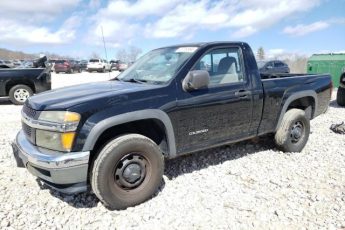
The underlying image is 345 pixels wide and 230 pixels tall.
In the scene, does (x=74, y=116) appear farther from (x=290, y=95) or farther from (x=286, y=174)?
(x=290, y=95)

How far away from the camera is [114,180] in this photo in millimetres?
3490

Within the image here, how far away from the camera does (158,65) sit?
441cm

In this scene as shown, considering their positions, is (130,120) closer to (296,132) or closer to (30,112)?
(30,112)

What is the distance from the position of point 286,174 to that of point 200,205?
1545 millimetres

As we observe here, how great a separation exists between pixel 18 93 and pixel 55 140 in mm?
8607

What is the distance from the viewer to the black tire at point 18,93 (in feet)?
35.5

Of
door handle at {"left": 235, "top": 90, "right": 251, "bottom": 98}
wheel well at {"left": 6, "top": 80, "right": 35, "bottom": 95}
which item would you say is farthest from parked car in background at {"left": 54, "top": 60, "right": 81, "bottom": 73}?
door handle at {"left": 235, "top": 90, "right": 251, "bottom": 98}

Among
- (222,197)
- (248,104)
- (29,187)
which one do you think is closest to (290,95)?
(248,104)

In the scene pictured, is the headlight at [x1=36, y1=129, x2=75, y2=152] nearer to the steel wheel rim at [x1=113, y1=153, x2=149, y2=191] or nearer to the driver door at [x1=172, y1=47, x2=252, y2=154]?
the steel wheel rim at [x1=113, y1=153, x2=149, y2=191]

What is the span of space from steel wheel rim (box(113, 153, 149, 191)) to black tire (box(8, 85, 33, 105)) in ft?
27.9

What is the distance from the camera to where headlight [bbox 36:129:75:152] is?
10.5 ft

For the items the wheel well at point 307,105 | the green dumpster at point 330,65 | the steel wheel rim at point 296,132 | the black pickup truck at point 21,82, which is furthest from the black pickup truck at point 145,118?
the green dumpster at point 330,65

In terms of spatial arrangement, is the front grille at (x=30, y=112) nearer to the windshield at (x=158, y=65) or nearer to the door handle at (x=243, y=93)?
the windshield at (x=158, y=65)

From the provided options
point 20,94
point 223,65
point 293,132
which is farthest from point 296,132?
point 20,94
